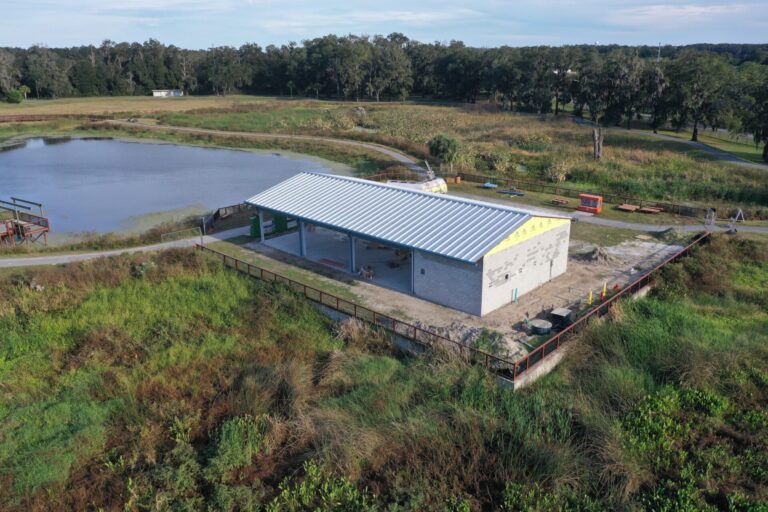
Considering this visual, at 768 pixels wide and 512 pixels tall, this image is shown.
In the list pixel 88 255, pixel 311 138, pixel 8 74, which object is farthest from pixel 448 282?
pixel 8 74

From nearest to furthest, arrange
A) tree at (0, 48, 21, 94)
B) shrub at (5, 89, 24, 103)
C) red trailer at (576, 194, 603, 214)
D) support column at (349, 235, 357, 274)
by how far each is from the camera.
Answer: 1. support column at (349, 235, 357, 274)
2. red trailer at (576, 194, 603, 214)
3. shrub at (5, 89, 24, 103)
4. tree at (0, 48, 21, 94)

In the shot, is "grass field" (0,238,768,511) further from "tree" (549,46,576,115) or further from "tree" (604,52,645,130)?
"tree" (549,46,576,115)

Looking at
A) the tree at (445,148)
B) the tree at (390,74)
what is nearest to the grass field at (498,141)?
the tree at (445,148)

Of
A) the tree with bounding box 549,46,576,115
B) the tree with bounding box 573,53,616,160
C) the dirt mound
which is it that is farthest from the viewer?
the tree with bounding box 549,46,576,115

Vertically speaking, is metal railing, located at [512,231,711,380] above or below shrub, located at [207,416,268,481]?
above

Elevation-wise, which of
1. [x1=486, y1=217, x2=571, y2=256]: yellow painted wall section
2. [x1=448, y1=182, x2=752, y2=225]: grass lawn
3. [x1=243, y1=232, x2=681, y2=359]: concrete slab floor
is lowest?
→ [x1=243, y1=232, x2=681, y2=359]: concrete slab floor

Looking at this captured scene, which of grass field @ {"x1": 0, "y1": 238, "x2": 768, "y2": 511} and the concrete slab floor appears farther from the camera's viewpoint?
the concrete slab floor

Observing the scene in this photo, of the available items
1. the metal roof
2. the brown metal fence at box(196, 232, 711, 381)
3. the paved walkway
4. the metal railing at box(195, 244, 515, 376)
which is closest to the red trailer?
the brown metal fence at box(196, 232, 711, 381)
